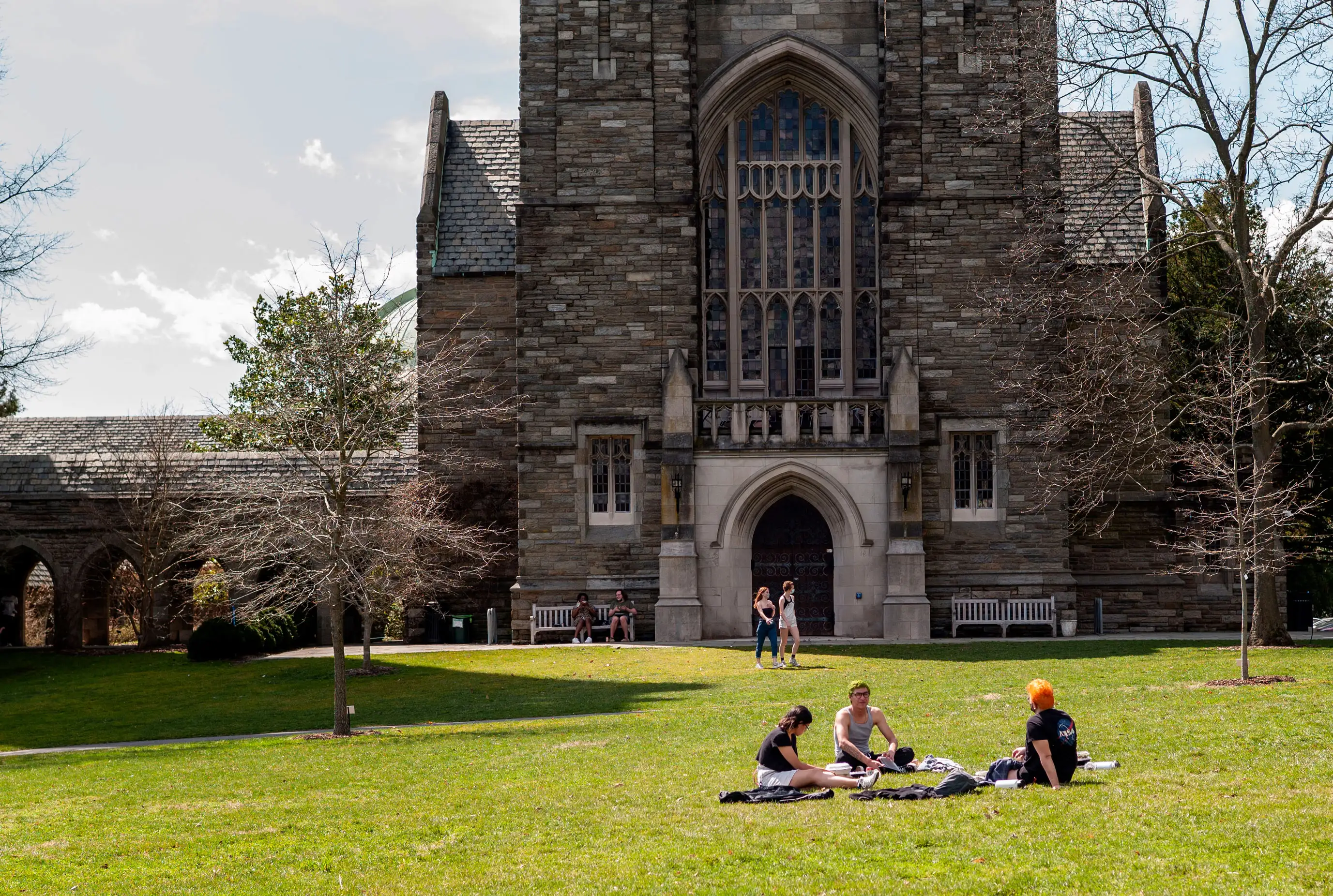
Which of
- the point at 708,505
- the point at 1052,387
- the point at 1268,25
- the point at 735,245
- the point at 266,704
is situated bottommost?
the point at 266,704

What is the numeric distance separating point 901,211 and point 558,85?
7723mm

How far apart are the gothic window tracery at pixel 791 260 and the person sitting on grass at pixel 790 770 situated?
64.5ft

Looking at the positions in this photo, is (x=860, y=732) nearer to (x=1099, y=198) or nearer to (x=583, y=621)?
(x=583, y=621)

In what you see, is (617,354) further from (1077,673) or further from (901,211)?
(1077,673)

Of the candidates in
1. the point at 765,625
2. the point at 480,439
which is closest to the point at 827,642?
the point at 765,625

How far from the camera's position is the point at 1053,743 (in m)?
11.6

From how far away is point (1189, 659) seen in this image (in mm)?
22828

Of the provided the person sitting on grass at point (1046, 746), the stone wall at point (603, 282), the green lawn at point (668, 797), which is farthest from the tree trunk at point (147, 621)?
the person sitting on grass at point (1046, 746)

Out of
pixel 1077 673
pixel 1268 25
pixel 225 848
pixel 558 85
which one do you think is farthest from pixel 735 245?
pixel 225 848

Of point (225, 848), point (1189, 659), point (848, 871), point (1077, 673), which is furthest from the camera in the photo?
point (1189, 659)

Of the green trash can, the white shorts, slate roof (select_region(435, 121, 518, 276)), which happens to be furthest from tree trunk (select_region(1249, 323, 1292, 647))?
slate roof (select_region(435, 121, 518, 276))

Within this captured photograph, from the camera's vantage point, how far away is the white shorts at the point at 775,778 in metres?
12.0

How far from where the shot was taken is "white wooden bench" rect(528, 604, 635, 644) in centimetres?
3011

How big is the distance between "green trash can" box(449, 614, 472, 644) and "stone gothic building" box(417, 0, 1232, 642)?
1333 millimetres
